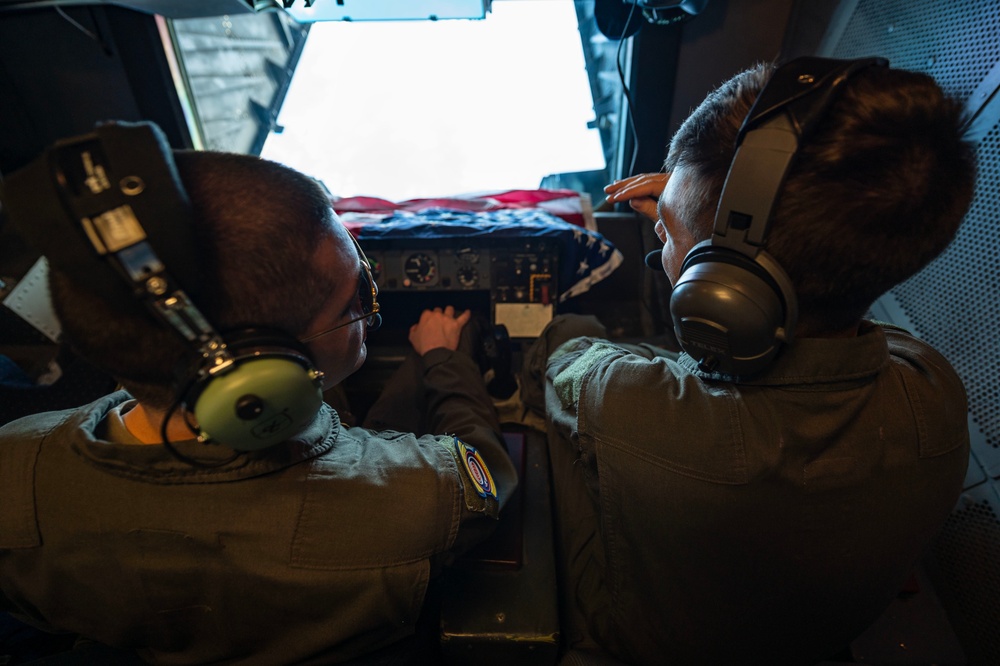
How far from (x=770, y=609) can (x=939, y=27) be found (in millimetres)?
1538

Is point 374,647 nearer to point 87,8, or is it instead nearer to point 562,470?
point 562,470

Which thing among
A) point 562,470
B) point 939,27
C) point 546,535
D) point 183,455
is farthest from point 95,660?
point 939,27

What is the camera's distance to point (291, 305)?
0.73 meters

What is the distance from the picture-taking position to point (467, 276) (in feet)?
5.61

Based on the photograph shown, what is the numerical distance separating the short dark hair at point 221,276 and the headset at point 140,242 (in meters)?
0.03

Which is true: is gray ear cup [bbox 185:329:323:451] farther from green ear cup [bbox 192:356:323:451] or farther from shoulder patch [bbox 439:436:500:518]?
shoulder patch [bbox 439:436:500:518]

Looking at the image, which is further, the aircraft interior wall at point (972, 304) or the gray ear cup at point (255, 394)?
the aircraft interior wall at point (972, 304)

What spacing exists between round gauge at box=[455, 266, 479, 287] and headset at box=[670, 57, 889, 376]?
1.03 metres

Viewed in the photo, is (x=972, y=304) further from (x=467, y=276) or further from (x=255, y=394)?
(x=255, y=394)

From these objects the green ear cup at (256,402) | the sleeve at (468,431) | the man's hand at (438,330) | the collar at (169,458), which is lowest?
the man's hand at (438,330)

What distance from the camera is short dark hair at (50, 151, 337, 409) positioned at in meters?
0.64

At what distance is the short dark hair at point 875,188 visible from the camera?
2.18 feet

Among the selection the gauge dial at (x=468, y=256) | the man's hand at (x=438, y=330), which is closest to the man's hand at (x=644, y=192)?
the gauge dial at (x=468, y=256)

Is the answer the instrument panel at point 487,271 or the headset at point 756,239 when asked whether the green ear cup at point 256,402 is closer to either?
the headset at point 756,239
